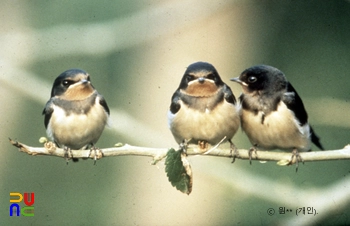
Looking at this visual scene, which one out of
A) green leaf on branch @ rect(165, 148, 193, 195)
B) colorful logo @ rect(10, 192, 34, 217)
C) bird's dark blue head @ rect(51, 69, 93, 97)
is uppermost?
Answer: bird's dark blue head @ rect(51, 69, 93, 97)

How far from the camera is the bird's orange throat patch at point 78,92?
9.25 feet

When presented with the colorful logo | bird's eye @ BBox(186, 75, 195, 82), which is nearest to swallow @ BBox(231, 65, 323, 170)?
bird's eye @ BBox(186, 75, 195, 82)

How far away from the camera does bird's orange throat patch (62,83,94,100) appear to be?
2818mm

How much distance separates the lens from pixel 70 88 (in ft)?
9.28

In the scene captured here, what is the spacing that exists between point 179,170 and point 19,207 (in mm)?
1036

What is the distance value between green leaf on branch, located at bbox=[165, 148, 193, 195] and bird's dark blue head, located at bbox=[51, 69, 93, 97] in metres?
0.60

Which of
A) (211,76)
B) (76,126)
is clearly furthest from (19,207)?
(211,76)

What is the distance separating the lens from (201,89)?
9.05 ft

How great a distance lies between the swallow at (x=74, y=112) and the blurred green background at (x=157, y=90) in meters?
0.13

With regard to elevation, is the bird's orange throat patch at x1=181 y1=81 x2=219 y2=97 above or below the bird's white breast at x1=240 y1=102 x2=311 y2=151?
above

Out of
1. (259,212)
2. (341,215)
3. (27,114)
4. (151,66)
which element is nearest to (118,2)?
(151,66)

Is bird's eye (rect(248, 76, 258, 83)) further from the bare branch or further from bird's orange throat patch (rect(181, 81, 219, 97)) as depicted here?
the bare branch

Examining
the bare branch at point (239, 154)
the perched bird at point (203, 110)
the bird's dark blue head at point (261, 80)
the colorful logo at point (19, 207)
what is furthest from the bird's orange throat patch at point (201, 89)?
the colorful logo at point (19, 207)

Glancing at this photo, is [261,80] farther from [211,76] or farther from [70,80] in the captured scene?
[70,80]
